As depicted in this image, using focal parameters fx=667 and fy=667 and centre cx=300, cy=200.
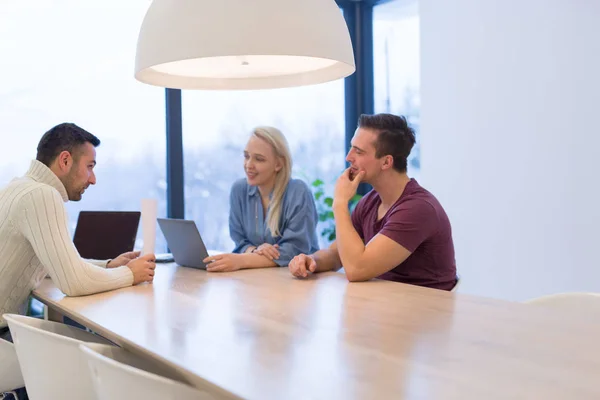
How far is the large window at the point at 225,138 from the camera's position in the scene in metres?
4.88

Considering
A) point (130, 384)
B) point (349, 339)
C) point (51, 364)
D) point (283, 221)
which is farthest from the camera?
point (283, 221)

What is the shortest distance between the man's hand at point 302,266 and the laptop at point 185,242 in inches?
18.2

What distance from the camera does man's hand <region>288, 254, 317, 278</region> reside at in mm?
2594

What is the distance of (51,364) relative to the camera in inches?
72.1

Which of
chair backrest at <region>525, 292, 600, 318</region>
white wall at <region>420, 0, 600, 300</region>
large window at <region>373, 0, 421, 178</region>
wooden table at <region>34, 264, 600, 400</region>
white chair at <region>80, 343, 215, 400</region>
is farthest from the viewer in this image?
large window at <region>373, 0, 421, 178</region>

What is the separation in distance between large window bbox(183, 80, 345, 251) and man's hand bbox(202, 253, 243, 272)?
2.07 m

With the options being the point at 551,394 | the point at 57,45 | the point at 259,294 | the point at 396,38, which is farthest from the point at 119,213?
the point at 396,38

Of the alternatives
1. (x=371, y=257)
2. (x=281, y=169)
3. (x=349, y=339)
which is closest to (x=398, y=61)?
(x=281, y=169)

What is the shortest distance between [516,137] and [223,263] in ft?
7.30

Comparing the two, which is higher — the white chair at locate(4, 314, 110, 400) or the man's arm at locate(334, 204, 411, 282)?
the man's arm at locate(334, 204, 411, 282)

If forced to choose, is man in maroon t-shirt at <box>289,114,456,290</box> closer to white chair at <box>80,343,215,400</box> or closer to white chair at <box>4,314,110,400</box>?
white chair at <box>4,314,110,400</box>

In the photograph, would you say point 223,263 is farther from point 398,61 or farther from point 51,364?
point 398,61

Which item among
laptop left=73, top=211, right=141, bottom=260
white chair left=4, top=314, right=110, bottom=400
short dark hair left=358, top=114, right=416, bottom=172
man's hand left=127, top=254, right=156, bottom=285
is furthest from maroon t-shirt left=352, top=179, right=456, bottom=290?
laptop left=73, top=211, right=141, bottom=260

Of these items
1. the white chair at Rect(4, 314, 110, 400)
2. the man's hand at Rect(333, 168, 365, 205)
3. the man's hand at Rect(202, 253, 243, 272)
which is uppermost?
the man's hand at Rect(333, 168, 365, 205)
